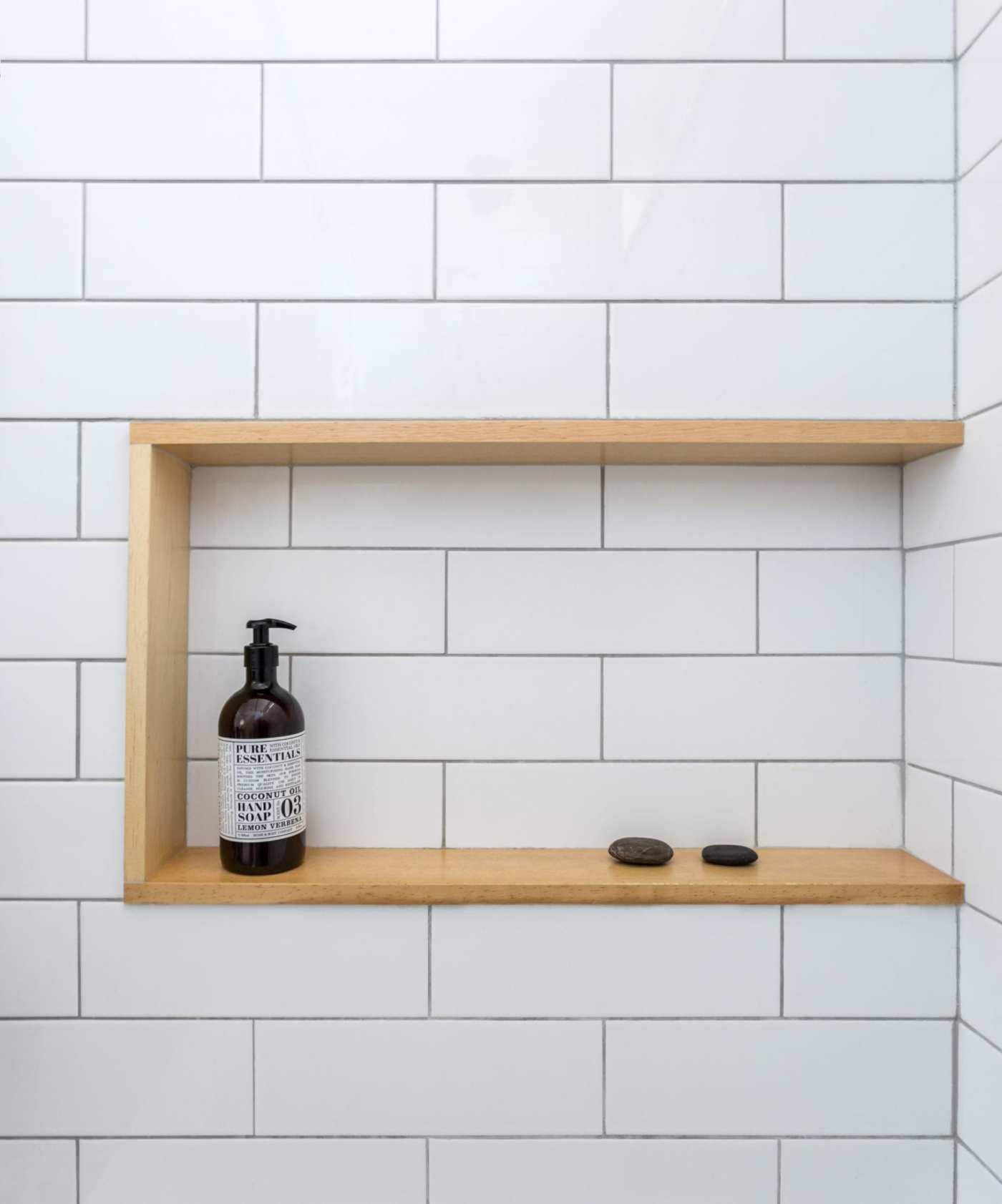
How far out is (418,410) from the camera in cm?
82

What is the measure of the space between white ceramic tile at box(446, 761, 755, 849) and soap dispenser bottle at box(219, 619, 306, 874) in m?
0.16

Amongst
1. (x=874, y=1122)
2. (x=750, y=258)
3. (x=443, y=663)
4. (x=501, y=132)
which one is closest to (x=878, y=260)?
(x=750, y=258)

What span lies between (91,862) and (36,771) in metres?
0.10

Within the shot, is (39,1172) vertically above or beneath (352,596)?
beneath

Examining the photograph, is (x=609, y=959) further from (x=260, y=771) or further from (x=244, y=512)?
(x=244, y=512)

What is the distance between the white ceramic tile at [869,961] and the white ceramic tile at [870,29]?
0.80 m

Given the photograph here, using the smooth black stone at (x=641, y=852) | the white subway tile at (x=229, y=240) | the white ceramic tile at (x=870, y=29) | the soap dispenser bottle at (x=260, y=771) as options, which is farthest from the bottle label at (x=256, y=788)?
the white ceramic tile at (x=870, y=29)

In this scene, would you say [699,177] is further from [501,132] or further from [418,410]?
[418,410]

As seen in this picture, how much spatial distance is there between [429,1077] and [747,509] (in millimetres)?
626

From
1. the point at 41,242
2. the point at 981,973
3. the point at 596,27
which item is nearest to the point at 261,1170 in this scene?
the point at 981,973

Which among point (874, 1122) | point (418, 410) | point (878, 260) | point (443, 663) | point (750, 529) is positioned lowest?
point (874, 1122)

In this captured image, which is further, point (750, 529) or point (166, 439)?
point (750, 529)

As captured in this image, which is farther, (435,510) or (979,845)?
(435,510)

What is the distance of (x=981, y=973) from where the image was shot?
758 millimetres
